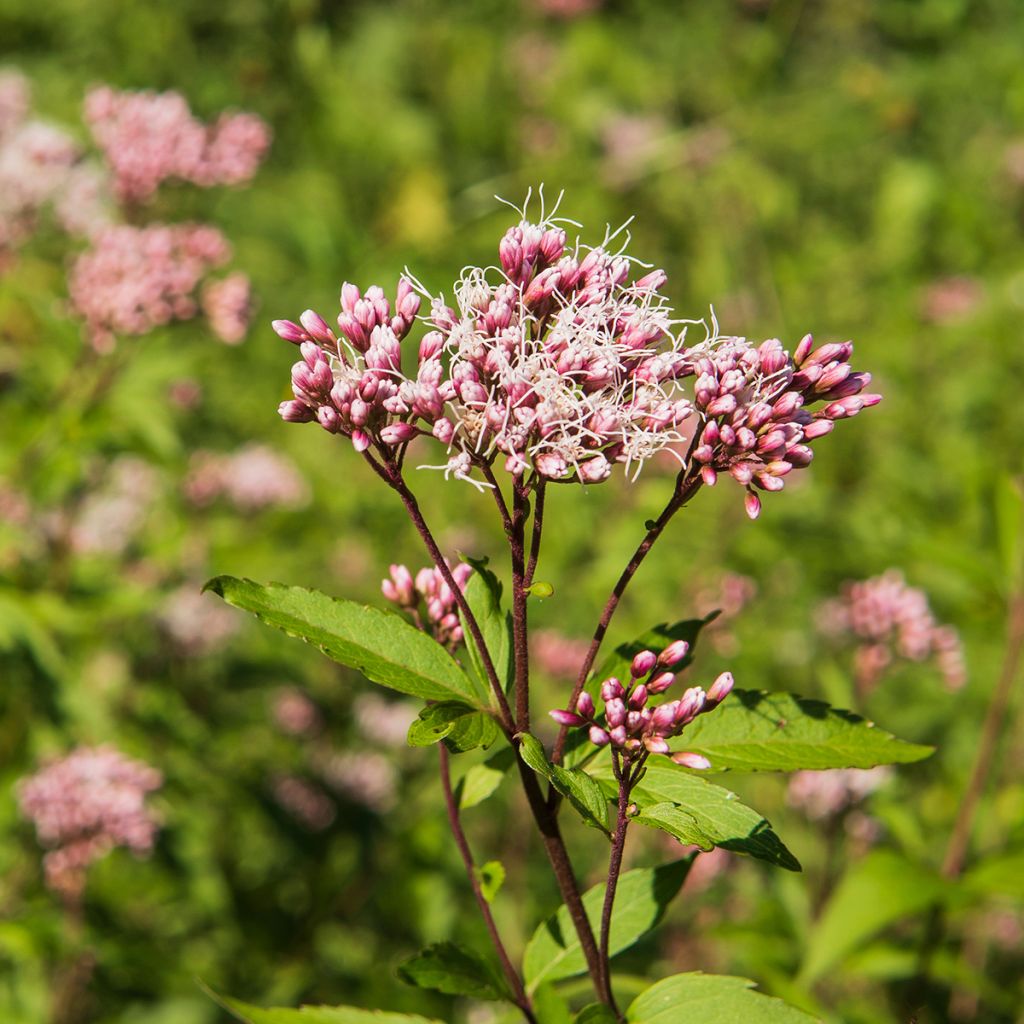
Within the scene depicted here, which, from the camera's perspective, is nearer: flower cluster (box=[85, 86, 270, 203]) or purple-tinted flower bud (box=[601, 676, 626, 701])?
purple-tinted flower bud (box=[601, 676, 626, 701])

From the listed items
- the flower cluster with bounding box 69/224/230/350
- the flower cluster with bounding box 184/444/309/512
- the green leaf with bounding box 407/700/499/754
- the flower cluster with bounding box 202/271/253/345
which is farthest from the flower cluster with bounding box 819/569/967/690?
the flower cluster with bounding box 184/444/309/512

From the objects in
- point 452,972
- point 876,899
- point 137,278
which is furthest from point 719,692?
point 137,278

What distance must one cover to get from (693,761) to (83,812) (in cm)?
225

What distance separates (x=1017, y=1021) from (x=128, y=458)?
13.4 feet

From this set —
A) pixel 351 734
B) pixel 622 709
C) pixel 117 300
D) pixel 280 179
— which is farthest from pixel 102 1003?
pixel 280 179

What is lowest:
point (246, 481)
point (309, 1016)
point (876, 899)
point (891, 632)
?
point (309, 1016)

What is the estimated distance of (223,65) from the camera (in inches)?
335

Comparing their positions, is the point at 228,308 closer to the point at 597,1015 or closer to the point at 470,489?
the point at 470,489

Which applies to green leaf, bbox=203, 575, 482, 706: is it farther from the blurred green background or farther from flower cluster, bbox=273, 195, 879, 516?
the blurred green background

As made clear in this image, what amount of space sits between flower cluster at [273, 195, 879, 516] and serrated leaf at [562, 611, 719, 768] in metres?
0.22

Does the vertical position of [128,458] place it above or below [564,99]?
below

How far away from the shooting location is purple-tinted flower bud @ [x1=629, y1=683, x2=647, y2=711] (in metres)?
1.36

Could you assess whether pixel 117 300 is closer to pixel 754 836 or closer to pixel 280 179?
pixel 754 836

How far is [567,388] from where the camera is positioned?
145 centimetres
